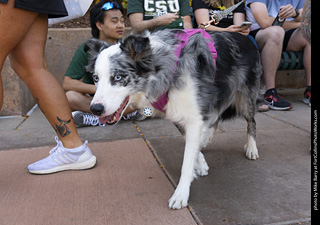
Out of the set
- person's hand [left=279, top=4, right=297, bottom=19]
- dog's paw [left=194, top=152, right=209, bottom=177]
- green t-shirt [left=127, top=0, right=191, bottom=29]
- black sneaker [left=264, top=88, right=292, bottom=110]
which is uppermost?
green t-shirt [left=127, top=0, right=191, bottom=29]

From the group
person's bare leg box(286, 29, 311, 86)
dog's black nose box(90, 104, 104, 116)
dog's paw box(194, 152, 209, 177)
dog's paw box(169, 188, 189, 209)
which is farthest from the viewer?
person's bare leg box(286, 29, 311, 86)

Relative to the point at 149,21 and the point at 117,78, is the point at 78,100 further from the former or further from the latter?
the point at 117,78

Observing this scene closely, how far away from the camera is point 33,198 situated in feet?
7.18

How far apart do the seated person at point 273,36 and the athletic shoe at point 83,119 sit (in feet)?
8.78

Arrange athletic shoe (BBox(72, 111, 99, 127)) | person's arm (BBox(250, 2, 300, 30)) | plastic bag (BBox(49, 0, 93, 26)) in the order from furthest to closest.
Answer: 1. person's arm (BBox(250, 2, 300, 30))
2. athletic shoe (BBox(72, 111, 99, 127))
3. plastic bag (BBox(49, 0, 93, 26))

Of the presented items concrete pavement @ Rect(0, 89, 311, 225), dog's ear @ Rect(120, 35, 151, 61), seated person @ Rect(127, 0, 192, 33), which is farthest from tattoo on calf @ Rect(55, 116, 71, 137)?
seated person @ Rect(127, 0, 192, 33)

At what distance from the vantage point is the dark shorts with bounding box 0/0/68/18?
2039 millimetres

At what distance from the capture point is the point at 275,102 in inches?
181

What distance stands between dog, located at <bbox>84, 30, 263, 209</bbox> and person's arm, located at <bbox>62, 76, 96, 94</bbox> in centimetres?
177

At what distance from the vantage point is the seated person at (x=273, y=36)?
179 inches

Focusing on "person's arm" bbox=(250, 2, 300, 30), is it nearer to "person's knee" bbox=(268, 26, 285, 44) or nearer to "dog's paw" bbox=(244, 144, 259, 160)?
"person's knee" bbox=(268, 26, 285, 44)

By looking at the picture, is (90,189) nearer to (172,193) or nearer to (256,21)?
(172,193)

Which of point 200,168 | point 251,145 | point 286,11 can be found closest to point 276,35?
point 286,11
